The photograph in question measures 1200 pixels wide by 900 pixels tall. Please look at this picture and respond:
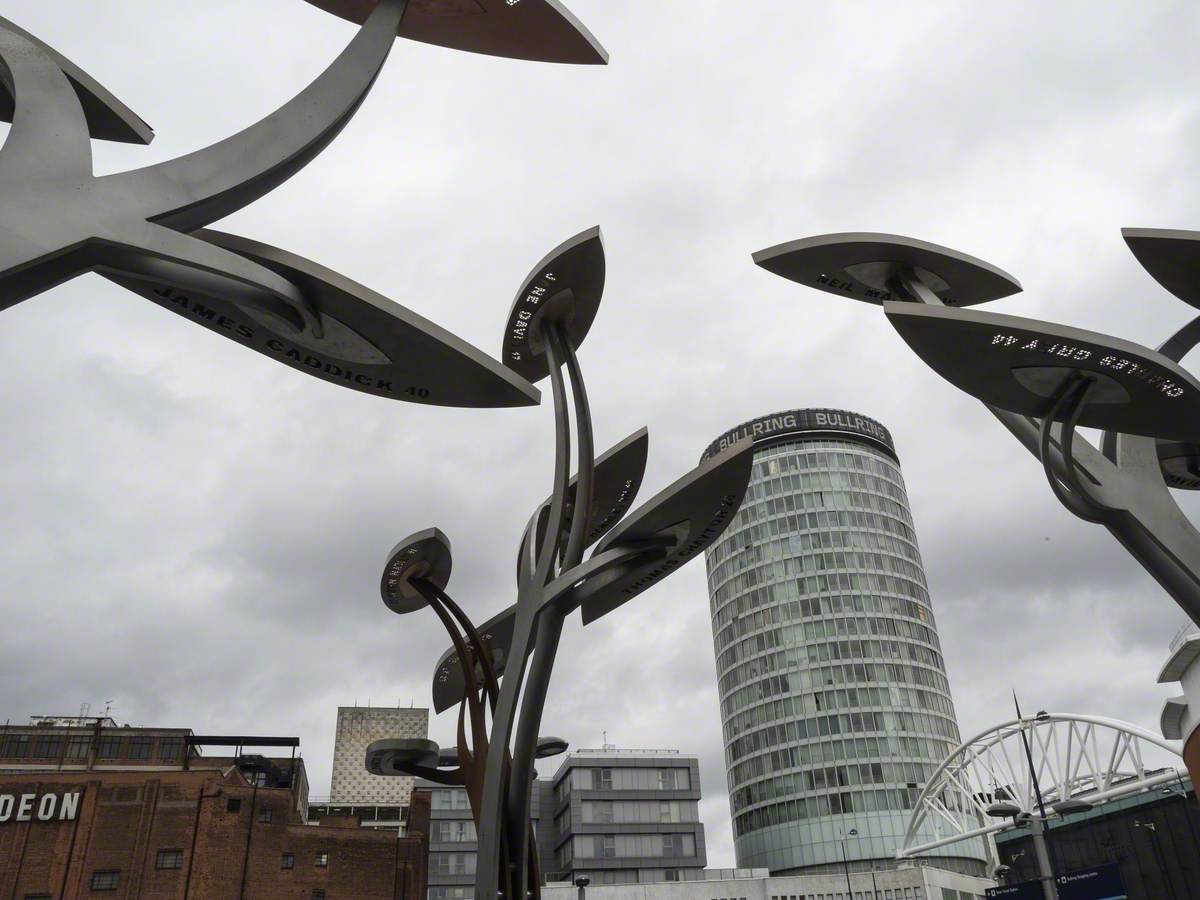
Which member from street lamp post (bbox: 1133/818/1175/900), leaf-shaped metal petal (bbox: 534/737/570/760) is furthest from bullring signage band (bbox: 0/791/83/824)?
street lamp post (bbox: 1133/818/1175/900)

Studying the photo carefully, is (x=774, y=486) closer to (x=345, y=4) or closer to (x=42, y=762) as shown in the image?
(x=42, y=762)

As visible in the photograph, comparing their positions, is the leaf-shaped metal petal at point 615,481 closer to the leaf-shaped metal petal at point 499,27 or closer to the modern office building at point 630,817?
the leaf-shaped metal petal at point 499,27

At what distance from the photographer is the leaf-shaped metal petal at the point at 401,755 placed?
934 inches

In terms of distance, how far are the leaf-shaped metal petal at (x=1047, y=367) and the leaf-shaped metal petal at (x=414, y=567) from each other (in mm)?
11460

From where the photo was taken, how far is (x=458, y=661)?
82.5 ft

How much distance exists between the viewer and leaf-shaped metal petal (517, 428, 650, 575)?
77.8 feet

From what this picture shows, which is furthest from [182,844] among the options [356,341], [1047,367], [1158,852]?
[1158,852]

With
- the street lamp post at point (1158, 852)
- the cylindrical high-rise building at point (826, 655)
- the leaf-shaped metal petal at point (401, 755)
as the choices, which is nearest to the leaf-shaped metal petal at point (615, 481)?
the leaf-shaped metal petal at point (401, 755)

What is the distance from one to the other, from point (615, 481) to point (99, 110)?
1491cm

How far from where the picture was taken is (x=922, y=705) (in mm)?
98312

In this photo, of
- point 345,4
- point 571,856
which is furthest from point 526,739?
point 571,856

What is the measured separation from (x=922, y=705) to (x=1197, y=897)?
40.7m

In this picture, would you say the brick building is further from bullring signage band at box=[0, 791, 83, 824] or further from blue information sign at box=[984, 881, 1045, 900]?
blue information sign at box=[984, 881, 1045, 900]

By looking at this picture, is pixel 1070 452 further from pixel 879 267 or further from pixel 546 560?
pixel 546 560
